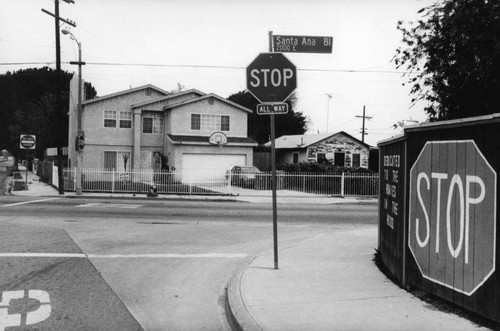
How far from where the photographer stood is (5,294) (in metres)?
6.10

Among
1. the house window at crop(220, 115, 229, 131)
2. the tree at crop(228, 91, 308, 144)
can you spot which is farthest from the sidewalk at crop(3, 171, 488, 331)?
the tree at crop(228, 91, 308, 144)

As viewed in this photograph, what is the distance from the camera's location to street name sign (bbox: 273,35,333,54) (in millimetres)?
7398

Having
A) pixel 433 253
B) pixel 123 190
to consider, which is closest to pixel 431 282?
pixel 433 253

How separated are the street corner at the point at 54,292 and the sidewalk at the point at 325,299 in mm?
1425

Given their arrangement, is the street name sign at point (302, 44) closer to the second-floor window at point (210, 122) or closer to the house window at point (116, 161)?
the second-floor window at point (210, 122)

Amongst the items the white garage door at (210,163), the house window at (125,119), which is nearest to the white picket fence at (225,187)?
the white garage door at (210,163)

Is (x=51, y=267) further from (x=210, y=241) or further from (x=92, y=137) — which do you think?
(x=92, y=137)

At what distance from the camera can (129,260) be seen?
859 cm

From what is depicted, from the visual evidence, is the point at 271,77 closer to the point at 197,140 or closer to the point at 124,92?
the point at 197,140

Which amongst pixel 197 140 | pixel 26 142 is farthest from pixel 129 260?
pixel 197 140

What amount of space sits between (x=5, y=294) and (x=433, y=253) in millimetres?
5150

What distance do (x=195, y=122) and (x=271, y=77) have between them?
2601 cm

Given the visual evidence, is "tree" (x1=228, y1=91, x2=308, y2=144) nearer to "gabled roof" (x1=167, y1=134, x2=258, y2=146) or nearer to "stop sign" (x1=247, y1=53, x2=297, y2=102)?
"gabled roof" (x1=167, y1=134, x2=258, y2=146)

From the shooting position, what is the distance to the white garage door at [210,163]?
3159 cm
